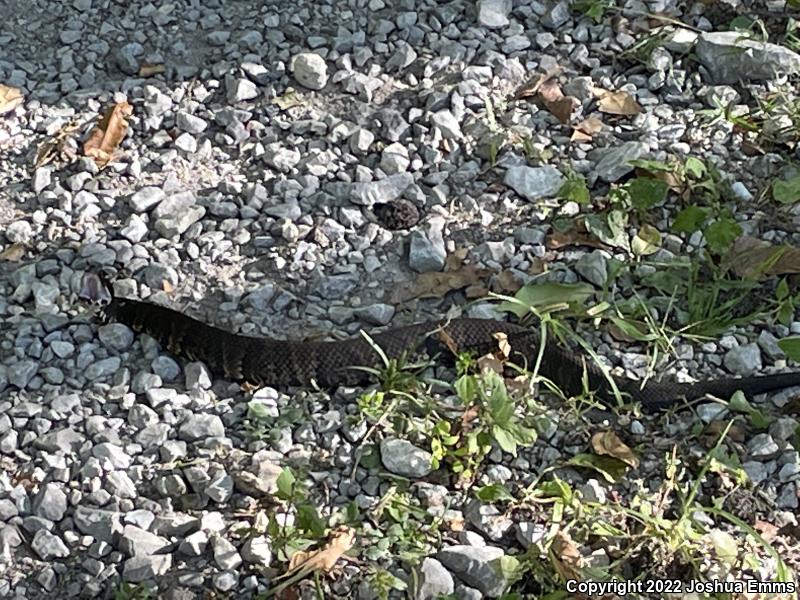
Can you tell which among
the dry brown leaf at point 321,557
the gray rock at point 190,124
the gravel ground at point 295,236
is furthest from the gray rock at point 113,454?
the gray rock at point 190,124

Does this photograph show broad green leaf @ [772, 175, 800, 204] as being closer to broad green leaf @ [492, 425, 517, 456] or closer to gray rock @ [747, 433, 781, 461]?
gray rock @ [747, 433, 781, 461]

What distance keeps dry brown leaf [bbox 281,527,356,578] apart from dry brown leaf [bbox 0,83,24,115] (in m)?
3.08

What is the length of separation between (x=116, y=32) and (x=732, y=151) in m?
3.10

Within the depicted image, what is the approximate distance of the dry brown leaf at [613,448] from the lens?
456 cm

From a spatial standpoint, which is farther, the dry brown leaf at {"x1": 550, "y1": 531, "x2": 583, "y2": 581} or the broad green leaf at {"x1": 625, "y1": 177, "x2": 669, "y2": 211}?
the broad green leaf at {"x1": 625, "y1": 177, "x2": 669, "y2": 211}

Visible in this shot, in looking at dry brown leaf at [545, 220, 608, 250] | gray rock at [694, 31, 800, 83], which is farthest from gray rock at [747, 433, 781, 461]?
gray rock at [694, 31, 800, 83]

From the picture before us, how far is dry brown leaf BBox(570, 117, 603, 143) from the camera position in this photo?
605cm

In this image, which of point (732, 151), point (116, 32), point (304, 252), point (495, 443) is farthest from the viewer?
point (116, 32)

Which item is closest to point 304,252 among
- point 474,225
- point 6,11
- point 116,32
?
point 474,225

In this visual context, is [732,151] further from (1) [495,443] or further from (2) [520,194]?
(1) [495,443]

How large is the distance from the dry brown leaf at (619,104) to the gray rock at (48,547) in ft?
10.6

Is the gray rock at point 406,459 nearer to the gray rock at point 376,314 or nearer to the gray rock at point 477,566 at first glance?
the gray rock at point 477,566

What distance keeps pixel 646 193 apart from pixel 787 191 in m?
0.60

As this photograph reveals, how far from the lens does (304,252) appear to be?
558 centimetres
